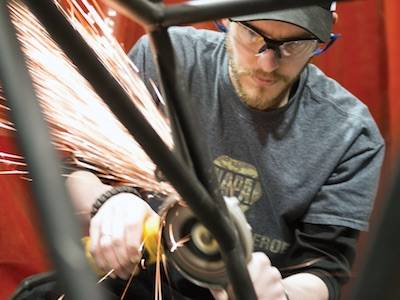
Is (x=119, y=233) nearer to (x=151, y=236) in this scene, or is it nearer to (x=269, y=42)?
(x=151, y=236)

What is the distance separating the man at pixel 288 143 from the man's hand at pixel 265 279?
154 millimetres

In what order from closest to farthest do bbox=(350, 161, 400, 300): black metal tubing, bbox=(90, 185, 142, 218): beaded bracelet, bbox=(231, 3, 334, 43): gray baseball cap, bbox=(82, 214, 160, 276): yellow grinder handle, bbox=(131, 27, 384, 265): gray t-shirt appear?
1. bbox=(350, 161, 400, 300): black metal tubing
2. bbox=(82, 214, 160, 276): yellow grinder handle
3. bbox=(90, 185, 142, 218): beaded bracelet
4. bbox=(231, 3, 334, 43): gray baseball cap
5. bbox=(131, 27, 384, 265): gray t-shirt

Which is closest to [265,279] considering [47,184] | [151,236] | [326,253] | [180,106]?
[151,236]

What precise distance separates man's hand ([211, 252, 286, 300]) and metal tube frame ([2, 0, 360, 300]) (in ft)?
0.84

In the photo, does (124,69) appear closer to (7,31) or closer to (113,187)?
(113,187)

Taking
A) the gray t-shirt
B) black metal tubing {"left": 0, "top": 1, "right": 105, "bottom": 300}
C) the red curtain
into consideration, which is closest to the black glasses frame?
the gray t-shirt

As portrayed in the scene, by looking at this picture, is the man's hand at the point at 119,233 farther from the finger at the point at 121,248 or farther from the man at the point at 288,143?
the man at the point at 288,143

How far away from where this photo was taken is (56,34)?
1.22 ft

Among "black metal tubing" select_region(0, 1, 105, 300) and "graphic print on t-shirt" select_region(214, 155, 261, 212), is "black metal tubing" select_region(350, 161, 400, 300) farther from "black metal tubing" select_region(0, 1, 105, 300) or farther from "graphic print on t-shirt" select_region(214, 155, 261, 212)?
"graphic print on t-shirt" select_region(214, 155, 261, 212)

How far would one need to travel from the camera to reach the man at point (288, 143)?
0.95 metres

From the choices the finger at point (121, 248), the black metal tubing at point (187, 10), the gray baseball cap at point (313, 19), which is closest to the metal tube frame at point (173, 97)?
the black metal tubing at point (187, 10)

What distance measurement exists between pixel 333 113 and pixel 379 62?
1.90ft

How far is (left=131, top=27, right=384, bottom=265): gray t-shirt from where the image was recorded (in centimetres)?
100

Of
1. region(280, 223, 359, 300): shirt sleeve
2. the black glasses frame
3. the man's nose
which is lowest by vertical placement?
region(280, 223, 359, 300): shirt sleeve
